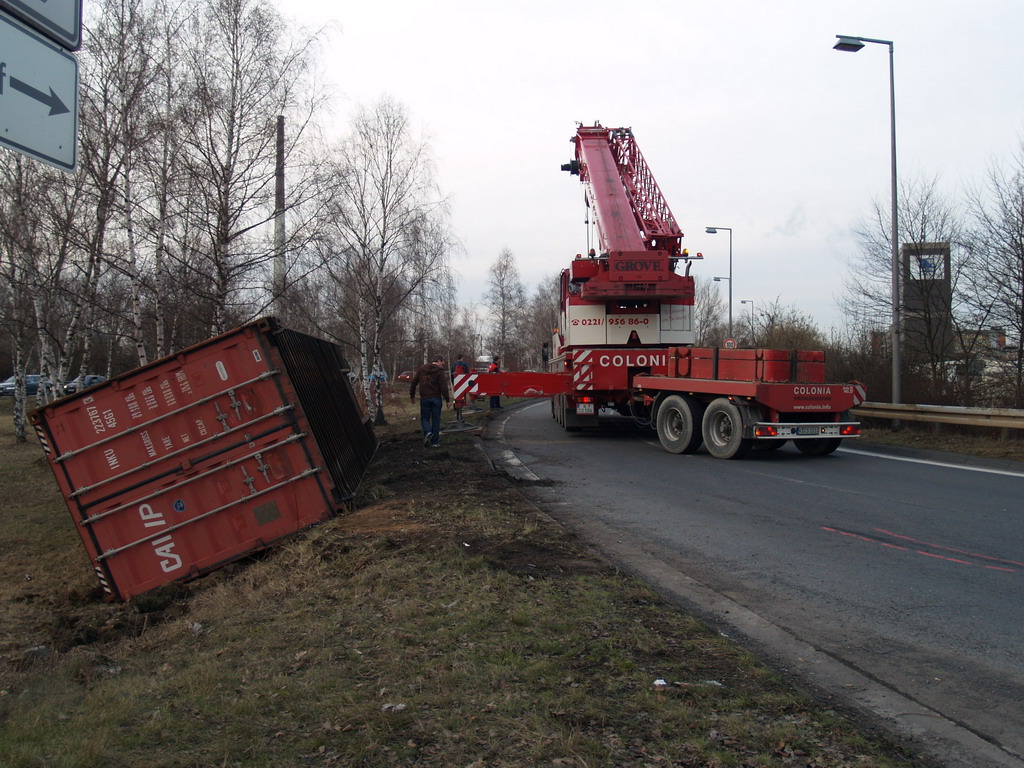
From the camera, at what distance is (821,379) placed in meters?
12.3

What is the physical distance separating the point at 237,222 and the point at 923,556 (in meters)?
12.8

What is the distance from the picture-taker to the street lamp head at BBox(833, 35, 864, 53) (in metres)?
14.6

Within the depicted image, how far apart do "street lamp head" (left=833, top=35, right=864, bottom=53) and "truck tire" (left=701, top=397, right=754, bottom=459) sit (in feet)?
25.5

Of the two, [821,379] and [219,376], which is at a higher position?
[219,376]

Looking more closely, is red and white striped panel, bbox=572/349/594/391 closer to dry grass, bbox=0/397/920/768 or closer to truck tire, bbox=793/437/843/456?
truck tire, bbox=793/437/843/456

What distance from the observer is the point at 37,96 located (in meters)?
2.65

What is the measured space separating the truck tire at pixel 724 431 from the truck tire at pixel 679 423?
0.22 meters

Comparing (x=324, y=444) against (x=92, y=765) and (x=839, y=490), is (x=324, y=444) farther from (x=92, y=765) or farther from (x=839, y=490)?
(x=839, y=490)

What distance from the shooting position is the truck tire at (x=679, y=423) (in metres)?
13.0

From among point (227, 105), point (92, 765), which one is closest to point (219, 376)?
point (92, 765)

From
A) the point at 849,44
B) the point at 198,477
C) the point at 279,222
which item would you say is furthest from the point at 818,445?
the point at 279,222

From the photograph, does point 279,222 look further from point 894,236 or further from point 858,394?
point 894,236

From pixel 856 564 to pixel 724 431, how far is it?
6742 millimetres

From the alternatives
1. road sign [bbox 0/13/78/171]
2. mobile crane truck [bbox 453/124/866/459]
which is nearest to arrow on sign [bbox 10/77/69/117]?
road sign [bbox 0/13/78/171]
